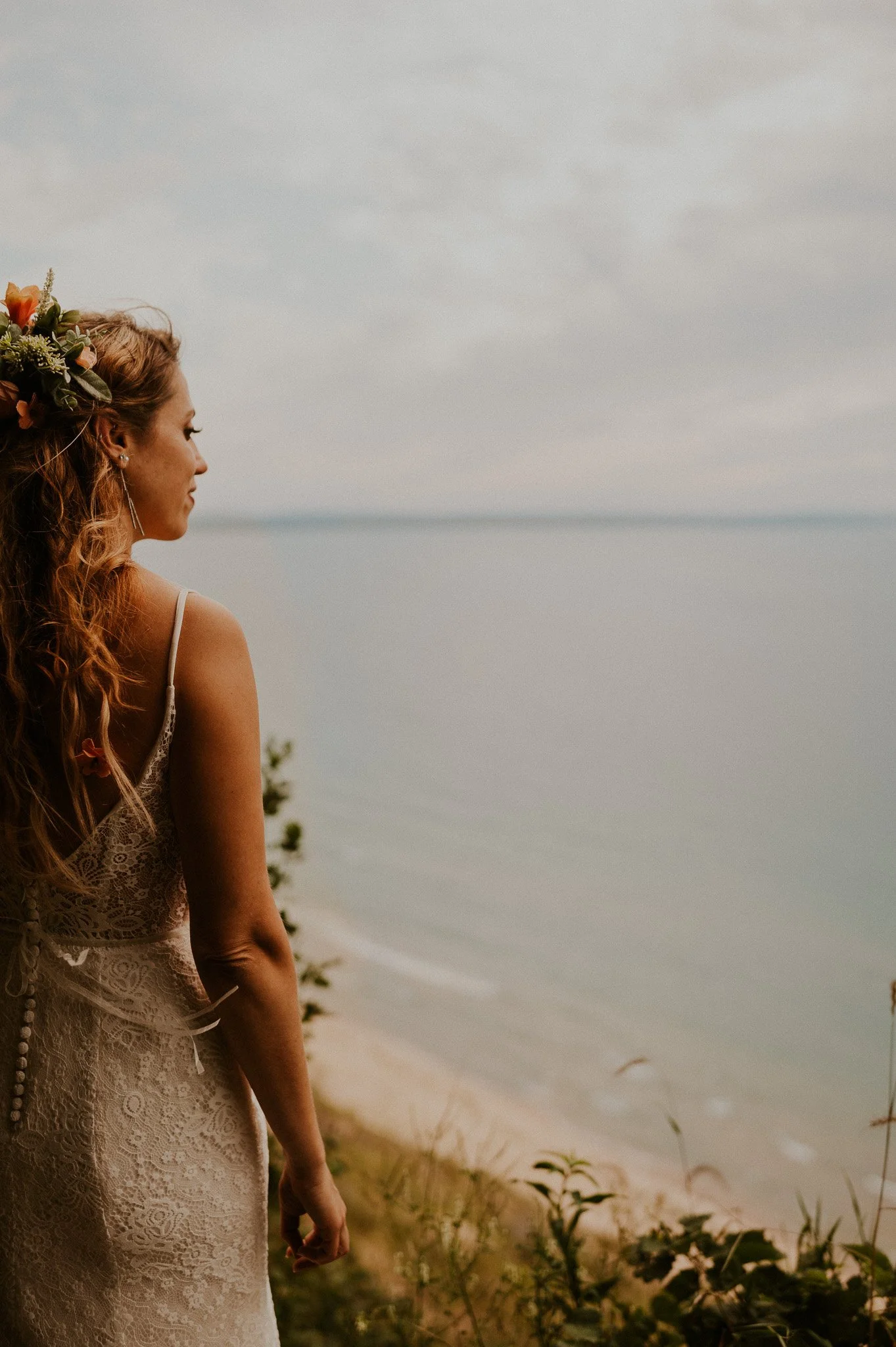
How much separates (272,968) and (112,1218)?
342 mm

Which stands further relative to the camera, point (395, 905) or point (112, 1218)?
point (395, 905)

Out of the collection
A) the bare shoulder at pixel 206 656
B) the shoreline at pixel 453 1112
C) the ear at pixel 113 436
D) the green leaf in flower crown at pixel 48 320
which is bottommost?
the shoreline at pixel 453 1112

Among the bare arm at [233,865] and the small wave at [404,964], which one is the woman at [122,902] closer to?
the bare arm at [233,865]

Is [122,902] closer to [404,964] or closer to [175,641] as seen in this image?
[175,641]

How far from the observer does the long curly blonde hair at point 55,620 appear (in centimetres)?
101

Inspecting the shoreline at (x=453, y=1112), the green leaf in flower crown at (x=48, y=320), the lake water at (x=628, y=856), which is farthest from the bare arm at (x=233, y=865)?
the shoreline at (x=453, y=1112)

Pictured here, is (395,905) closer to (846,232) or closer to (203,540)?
(846,232)

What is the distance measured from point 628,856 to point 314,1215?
1528 cm

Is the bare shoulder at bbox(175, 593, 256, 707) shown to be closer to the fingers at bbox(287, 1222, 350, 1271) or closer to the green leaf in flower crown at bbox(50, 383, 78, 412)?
the green leaf in flower crown at bbox(50, 383, 78, 412)

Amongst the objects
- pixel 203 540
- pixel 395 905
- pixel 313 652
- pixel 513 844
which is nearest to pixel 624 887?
pixel 513 844

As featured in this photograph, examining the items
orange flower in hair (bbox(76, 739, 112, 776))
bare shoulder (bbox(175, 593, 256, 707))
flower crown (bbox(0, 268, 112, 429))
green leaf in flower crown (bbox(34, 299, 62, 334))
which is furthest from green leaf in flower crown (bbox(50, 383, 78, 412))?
orange flower in hair (bbox(76, 739, 112, 776))

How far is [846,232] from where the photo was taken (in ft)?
60.5

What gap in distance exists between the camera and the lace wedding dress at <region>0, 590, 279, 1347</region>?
108 cm

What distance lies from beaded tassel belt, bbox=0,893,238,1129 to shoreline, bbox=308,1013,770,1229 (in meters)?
5.06
